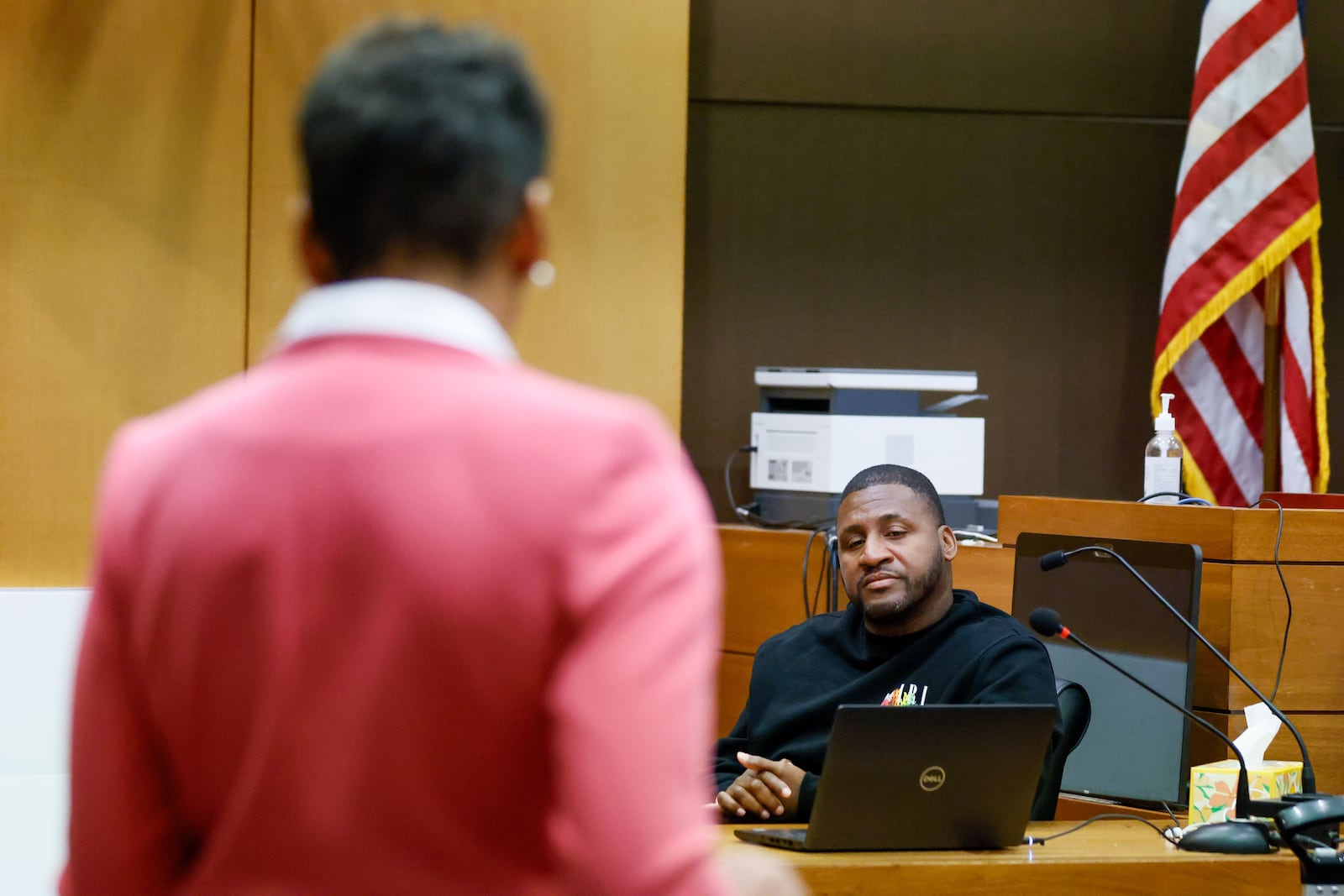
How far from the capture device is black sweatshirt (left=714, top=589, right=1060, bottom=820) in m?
2.42

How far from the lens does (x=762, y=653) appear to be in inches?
108

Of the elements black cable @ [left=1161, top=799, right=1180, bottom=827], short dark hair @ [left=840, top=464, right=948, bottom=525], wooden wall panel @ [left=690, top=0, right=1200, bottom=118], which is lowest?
black cable @ [left=1161, top=799, right=1180, bottom=827]

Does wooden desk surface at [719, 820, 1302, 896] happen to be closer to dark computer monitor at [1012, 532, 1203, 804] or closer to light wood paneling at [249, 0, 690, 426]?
dark computer monitor at [1012, 532, 1203, 804]

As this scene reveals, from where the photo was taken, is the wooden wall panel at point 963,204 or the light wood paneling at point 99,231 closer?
the light wood paneling at point 99,231

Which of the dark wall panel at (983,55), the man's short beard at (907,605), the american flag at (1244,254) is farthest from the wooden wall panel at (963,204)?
the man's short beard at (907,605)

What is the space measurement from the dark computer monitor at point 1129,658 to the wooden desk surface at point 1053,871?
0.68 meters

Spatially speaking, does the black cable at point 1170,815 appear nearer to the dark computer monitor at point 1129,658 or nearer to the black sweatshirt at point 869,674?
the dark computer monitor at point 1129,658

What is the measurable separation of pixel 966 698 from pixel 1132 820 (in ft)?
1.05

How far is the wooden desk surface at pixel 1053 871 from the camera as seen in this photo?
1787 mm

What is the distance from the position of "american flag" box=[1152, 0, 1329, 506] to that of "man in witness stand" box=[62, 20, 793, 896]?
3455 mm

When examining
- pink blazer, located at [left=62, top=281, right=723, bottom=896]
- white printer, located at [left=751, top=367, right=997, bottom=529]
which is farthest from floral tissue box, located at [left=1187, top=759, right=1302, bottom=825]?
pink blazer, located at [left=62, top=281, right=723, bottom=896]

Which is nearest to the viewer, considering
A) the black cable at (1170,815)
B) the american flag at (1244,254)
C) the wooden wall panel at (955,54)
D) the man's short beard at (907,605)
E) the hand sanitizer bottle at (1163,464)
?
the black cable at (1170,815)

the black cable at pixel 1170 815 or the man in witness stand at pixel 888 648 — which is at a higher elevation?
the man in witness stand at pixel 888 648

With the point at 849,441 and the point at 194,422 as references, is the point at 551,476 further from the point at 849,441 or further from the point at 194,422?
the point at 849,441
